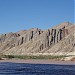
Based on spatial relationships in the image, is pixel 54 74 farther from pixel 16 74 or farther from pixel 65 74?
pixel 16 74

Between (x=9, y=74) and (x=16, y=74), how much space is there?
1228 mm

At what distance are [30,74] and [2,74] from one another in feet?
15.9

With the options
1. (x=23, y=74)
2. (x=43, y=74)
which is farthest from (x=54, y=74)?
(x=23, y=74)

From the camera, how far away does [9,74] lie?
5753cm

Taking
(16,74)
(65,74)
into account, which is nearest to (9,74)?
(16,74)

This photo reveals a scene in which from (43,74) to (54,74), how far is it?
192cm

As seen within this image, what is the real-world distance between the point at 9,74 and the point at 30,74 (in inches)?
144

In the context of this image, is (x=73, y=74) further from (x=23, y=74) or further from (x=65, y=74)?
(x=23, y=74)

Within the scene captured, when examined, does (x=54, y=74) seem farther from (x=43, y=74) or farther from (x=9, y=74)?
(x=9, y=74)

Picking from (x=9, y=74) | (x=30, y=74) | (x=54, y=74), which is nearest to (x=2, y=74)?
(x=9, y=74)

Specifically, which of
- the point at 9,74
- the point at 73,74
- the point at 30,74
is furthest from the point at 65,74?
the point at 9,74

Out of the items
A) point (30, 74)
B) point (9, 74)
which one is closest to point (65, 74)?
point (30, 74)

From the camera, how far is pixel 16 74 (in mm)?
57781

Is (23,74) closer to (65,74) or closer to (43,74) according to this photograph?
(43,74)
